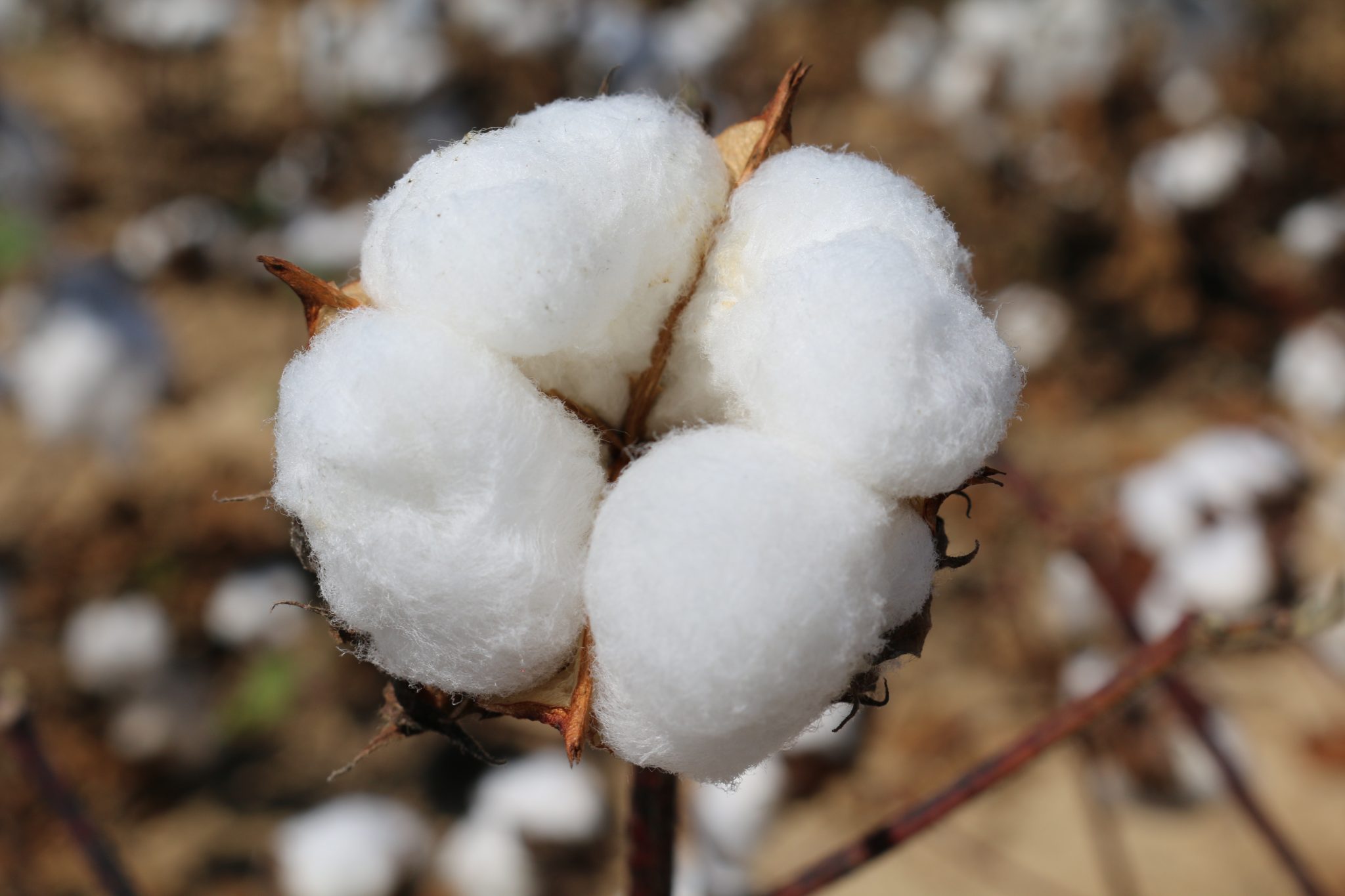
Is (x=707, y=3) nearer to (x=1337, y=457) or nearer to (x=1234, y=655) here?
(x=1337, y=457)

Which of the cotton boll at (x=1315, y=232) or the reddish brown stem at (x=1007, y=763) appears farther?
the cotton boll at (x=1315, y=232)

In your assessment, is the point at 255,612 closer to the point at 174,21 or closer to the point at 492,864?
the point at 492,864

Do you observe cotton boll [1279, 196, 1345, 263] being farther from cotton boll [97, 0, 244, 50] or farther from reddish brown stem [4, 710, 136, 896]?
cotton boll [97, 0, 244, 50]

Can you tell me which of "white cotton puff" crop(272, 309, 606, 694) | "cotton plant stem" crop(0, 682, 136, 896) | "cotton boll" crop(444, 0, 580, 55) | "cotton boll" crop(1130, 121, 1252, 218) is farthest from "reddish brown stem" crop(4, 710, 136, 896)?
"cotton boll" crop(444, 0, 580, 55)

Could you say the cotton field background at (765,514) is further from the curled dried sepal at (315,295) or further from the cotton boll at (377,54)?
the curled dried sepal at (315,295)

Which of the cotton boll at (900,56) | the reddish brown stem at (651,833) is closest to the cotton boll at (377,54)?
the cotton boll at (900,56)

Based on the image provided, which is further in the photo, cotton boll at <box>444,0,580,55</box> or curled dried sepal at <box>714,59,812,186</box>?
cotton boll at <box>444,0,580,55</box>
